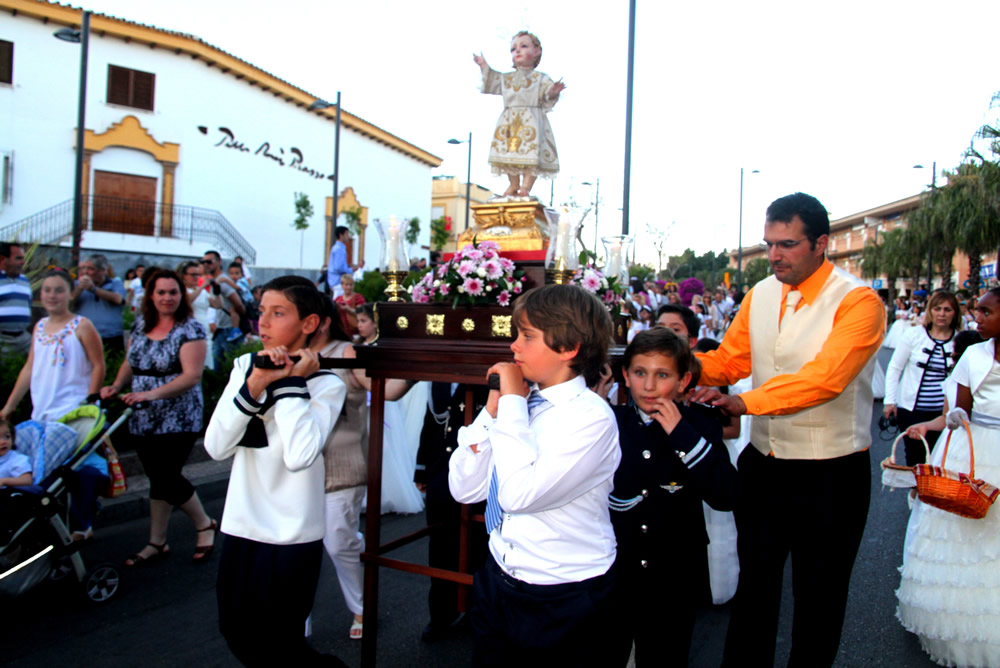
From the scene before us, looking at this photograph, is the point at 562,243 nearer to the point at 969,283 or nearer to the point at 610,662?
the point at 610,662

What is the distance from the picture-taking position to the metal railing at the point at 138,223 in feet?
81.9

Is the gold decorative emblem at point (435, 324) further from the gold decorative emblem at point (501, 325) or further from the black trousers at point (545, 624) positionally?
the black trousers at point (545, 624)

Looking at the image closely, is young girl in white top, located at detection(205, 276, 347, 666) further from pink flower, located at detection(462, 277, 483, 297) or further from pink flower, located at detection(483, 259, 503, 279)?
pink flower, located at detection(483, 259, 503, 279)

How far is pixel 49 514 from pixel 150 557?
0.99 metres

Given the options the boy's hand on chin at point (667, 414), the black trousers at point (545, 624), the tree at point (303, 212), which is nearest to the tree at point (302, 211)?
the tree at point (303, 212)

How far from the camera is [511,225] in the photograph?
4.21 m

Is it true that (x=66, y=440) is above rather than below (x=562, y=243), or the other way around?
below

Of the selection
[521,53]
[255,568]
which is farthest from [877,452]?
[255,568]

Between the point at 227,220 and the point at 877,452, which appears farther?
the point at 227,220

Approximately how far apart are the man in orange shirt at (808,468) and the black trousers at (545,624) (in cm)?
109

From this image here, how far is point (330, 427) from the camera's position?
2.89 meters

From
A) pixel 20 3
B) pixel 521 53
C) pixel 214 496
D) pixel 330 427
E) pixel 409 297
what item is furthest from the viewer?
pixel 20 3

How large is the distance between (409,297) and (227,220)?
28614mm

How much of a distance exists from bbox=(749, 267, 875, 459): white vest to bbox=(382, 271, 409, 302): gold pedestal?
74.2 inches
